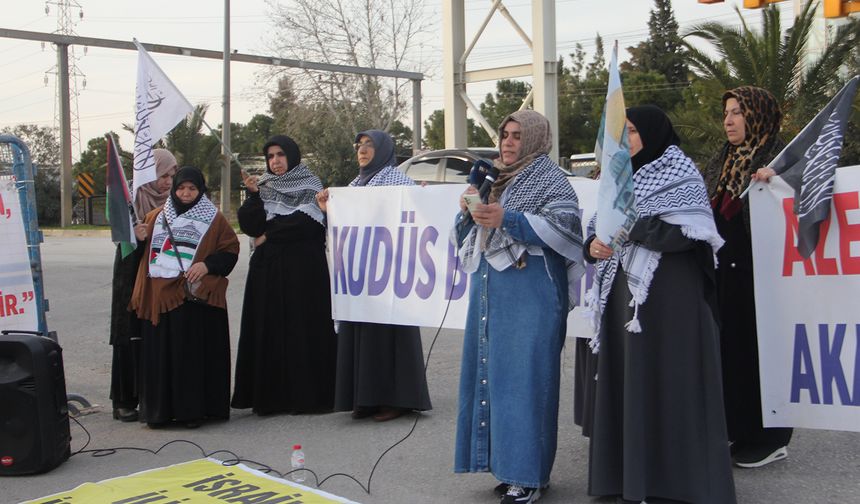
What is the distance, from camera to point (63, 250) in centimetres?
2289

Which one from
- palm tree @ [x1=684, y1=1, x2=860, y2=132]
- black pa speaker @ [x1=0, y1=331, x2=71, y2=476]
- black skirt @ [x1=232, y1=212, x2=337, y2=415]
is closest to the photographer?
black pa speaker @ [x1=0, y1=331, x2=71, y2=476]

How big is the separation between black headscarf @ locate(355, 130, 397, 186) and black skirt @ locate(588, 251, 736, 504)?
2.77 meters

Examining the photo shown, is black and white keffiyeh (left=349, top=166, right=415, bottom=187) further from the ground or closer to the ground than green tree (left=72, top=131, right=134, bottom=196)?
closer to the ground

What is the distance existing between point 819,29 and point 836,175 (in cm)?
2128

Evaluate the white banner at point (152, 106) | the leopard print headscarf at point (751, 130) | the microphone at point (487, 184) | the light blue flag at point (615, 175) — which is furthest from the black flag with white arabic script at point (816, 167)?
the white banner at point (152, 106)

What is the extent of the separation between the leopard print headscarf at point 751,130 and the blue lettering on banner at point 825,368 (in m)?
0.88

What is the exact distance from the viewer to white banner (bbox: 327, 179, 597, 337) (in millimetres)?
5816

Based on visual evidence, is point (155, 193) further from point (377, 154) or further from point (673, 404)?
point (673, 404)

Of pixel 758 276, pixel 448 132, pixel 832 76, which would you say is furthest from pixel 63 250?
pixel 758 276

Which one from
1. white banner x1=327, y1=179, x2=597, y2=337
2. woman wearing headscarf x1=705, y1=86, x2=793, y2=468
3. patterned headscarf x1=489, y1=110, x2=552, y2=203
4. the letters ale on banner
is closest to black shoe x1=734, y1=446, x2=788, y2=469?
woman wearing headscarf x1=705, y1=86, x2=793, y2=468

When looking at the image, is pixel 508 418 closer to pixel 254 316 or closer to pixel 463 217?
pixel 463 217

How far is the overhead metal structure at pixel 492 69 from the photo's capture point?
2069 cm

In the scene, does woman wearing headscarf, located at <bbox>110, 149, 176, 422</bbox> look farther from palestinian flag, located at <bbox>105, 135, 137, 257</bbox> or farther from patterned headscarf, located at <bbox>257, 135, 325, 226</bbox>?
patterned headscarf, located at <bbox>257, 135, 325, 226</bbox>

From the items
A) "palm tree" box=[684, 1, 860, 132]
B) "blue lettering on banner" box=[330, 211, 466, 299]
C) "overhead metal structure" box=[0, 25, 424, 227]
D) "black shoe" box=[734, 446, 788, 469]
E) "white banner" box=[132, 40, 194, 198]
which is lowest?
"black shoe" box=[734, 446, 788, 469]
